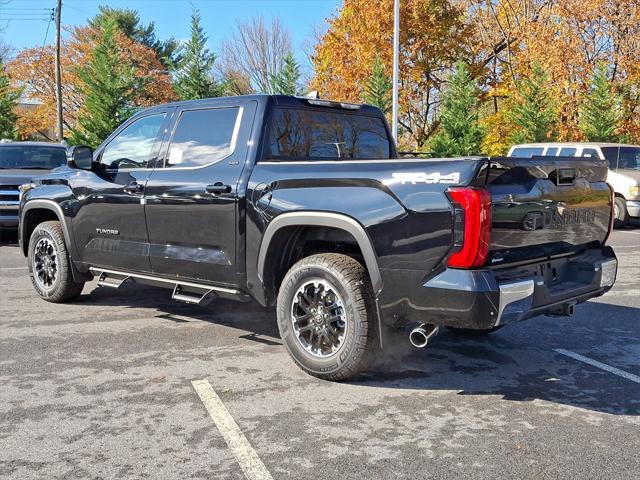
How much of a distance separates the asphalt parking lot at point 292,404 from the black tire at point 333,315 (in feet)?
0.54

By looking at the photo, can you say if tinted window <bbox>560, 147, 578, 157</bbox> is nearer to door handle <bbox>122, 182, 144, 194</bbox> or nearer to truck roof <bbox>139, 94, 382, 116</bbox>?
truck roof <bbox>139, 94, 382, 116</bbox>

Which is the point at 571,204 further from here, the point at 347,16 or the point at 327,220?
the point at 347,16

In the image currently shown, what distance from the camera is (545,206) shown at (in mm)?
4012

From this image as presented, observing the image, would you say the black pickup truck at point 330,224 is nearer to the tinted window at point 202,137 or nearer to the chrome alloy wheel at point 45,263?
the tinted window at point 202,137

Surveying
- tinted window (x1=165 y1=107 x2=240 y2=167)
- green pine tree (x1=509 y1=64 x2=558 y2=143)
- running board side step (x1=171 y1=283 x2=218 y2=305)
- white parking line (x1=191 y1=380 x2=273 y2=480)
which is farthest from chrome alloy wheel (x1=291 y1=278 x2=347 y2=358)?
green pine tree (x1=509 y1=64 x2=558 y2=143)

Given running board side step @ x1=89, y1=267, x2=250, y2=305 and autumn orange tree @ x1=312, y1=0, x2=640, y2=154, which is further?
autumn orange tree @ x1=312, y1=0, x2=640, y2=154

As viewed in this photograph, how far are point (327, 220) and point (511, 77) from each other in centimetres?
2774

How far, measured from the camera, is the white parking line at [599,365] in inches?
→ 178

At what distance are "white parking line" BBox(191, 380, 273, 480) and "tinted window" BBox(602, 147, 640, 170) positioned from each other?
42.8ft

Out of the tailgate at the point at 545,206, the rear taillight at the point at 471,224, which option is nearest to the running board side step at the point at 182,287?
the rear taillight at the point at 471,224

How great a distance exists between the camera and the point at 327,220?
418 centimetres

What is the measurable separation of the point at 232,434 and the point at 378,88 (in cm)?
2500

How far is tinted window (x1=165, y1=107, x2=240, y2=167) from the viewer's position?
500cm

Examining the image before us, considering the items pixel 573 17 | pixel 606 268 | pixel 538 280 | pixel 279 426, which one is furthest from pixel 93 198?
pixel 573 17
